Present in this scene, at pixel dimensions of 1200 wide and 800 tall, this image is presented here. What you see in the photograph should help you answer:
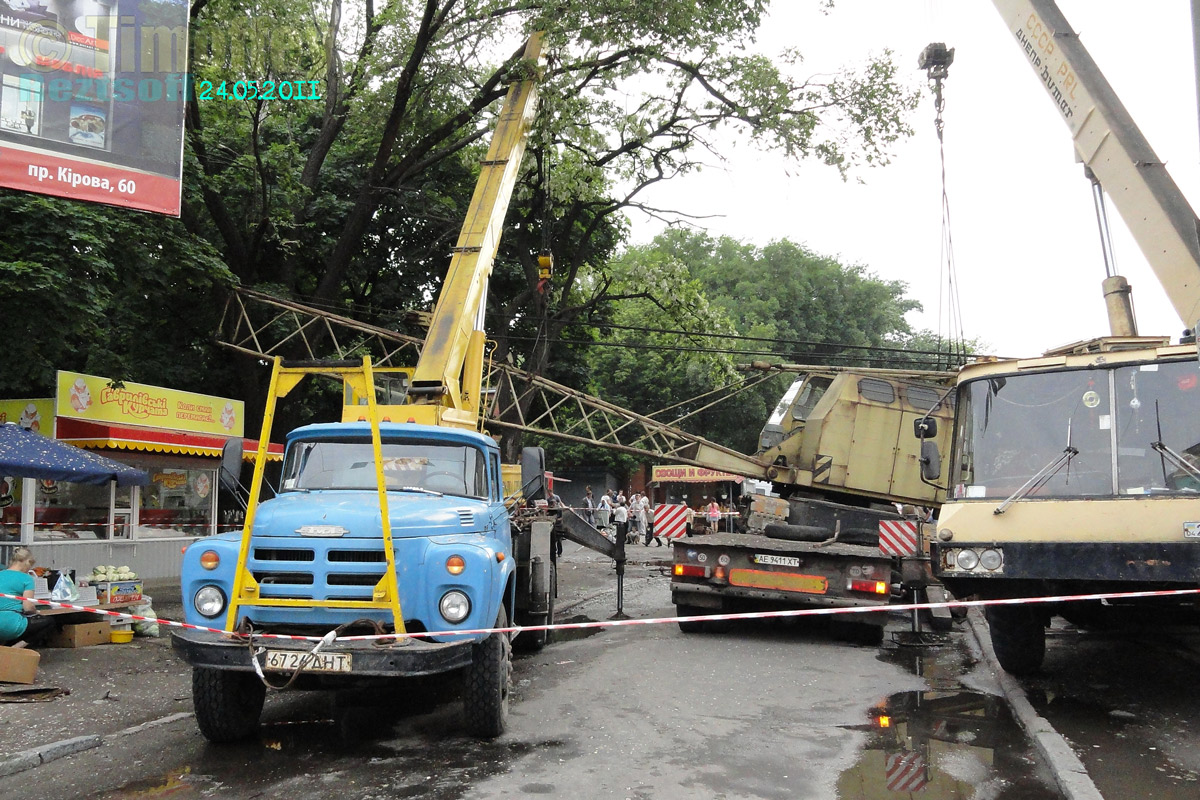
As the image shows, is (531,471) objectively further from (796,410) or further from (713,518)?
(713,518)

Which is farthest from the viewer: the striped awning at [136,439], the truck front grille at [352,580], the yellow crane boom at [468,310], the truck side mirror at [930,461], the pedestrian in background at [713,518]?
the pedestrian in background at [713,518]

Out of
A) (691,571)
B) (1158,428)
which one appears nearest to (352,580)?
(691,571)

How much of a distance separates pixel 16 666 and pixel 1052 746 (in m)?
8.34

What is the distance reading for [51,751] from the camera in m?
6.41

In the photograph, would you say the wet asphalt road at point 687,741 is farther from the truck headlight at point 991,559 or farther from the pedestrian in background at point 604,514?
the pedestrian in background at point 604,514

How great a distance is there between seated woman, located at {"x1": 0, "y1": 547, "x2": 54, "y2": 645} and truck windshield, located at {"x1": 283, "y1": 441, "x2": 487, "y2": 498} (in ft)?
11.1

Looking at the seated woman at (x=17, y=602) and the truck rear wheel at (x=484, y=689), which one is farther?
the seated woman at (x=17, y=602)

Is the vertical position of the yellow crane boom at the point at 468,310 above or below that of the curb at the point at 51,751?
above

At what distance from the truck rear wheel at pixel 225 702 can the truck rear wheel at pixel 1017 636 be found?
6.14 metres

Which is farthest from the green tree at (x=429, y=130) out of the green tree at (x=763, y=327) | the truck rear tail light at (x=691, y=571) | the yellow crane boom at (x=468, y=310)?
the green tree at (x=763, y=327)

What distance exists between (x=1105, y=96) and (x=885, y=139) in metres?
10.5

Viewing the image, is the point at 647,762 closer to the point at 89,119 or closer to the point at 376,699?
the point at 376,699

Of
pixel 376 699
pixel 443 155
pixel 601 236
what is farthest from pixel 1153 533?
pixel 601 236

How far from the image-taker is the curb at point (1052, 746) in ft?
17.5
